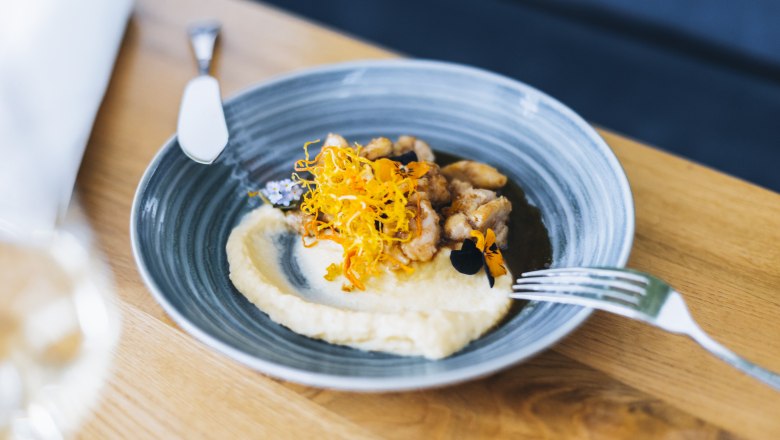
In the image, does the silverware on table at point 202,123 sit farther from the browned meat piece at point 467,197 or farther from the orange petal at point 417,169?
the browned meat piece at point 467,197

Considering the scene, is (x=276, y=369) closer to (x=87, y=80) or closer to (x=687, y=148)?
A: (x=87, y=80)

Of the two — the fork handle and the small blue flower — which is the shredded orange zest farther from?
the fork handle

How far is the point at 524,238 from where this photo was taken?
163 centimetres

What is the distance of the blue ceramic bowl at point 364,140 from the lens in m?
1.27

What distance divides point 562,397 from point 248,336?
0.62 metres

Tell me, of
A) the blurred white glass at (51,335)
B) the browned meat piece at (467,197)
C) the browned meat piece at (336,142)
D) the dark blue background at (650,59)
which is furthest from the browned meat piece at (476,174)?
the dark blue background at (650,59)

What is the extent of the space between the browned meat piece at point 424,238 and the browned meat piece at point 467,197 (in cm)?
9

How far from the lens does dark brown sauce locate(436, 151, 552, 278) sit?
156cm

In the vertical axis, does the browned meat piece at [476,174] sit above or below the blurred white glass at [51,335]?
above

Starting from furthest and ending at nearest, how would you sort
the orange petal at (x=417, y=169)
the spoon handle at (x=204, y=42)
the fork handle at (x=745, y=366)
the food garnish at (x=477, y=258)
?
the spoon handle at (x=204, y=42) → the orange petal at (x=417, y=169) → the food garnish at (x=477, y=258) → the fork handle at (x=745, y=366)

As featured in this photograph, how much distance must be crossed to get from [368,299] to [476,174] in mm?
456

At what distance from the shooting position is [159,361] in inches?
55.7

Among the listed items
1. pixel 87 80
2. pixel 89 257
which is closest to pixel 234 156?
pixel 89 257

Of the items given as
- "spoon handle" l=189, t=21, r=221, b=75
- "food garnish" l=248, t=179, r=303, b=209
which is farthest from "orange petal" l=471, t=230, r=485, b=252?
"spoon handle" l=189, t=21, r=221, b=75
